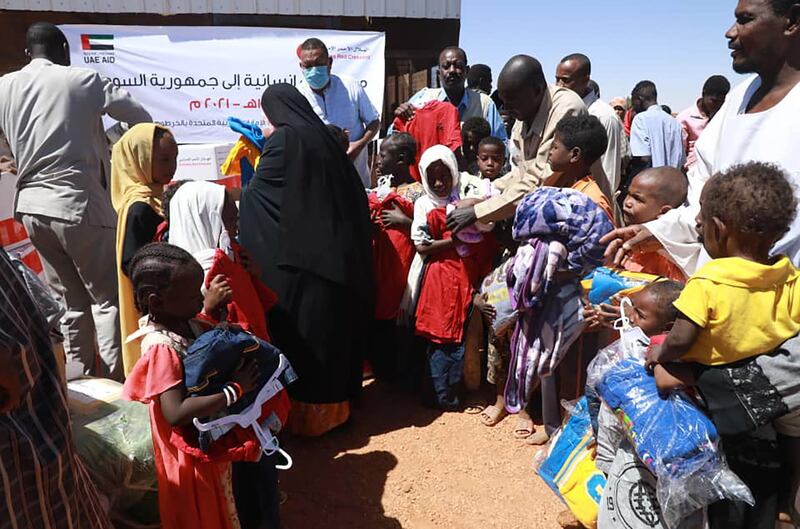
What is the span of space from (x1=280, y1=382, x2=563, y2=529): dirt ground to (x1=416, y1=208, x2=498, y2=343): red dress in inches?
23.8

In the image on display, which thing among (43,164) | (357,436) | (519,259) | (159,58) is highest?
(159,58)

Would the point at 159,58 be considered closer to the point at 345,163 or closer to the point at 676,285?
the point at 345,163

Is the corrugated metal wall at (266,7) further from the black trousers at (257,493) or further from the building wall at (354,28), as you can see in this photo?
the black trousers at (257,493)

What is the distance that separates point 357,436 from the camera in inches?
142

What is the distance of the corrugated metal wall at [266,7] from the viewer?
7.95m

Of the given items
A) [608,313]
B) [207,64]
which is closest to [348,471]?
[608,313]

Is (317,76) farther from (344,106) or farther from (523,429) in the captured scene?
(523,429)

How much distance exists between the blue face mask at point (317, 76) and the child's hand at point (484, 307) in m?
3.22

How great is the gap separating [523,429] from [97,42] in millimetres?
7622

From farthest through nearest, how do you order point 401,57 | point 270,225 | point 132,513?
point 401,57 → point 270,225 → point 132,513

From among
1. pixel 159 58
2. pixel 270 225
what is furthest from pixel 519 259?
pixel 159 58

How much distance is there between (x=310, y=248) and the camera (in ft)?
10.6

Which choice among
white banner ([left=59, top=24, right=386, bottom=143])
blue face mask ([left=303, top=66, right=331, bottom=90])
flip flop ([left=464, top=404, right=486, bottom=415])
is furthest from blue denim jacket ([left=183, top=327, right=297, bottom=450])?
white banner ([left=59, top=24, right=386, bottom=143])

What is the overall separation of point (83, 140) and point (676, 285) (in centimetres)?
355
